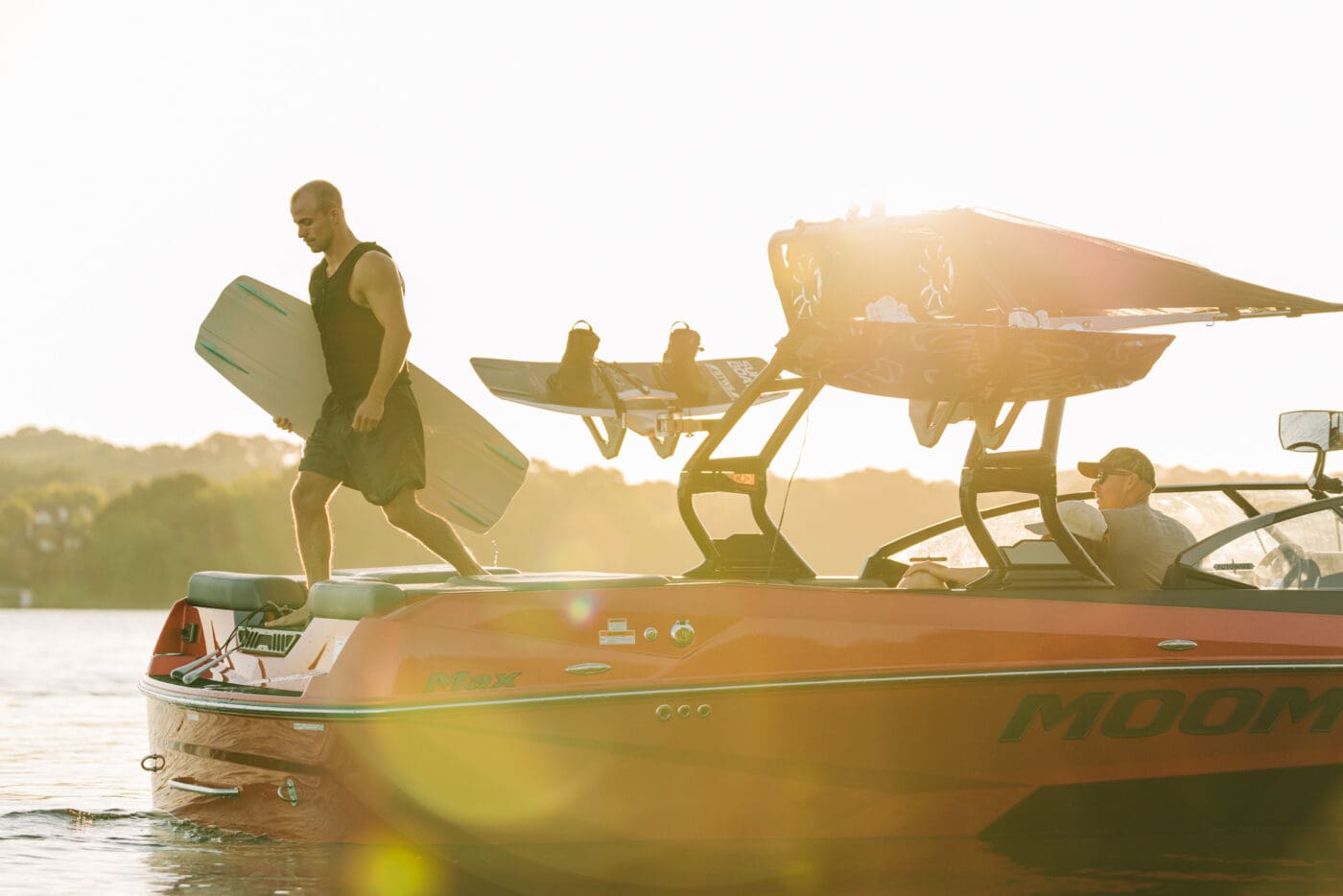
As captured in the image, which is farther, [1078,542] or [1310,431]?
[1310,431]

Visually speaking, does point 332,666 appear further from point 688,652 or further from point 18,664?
point 18,664

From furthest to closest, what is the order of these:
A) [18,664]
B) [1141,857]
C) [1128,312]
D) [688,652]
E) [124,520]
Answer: [124,520]
[18,664]
[1128,312]
[1141,857]
[688,652]

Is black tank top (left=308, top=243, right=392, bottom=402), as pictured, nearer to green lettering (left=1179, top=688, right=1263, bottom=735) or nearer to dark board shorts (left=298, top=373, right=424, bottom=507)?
dark board shorts (left=298, top=373, right=424, bottom=507)

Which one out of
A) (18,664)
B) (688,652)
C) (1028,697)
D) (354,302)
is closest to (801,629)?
(688,652)

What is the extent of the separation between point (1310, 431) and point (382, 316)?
340cm

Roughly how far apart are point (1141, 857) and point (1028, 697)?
0.80 m

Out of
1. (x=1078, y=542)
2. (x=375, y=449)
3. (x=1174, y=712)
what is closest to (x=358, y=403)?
(x=375, y=449)

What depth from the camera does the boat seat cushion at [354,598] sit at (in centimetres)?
484

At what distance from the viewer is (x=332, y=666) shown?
15.9ft

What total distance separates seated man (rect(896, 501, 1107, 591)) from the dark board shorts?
→ 5.71 ft

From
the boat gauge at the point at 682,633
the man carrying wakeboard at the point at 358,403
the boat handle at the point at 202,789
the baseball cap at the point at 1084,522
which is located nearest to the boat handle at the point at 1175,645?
the baseball cap at the point at 1084,522

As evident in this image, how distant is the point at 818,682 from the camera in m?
4.89

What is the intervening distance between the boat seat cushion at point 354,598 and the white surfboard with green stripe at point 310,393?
1.30 metres

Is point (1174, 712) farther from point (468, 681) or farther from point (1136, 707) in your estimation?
point (468, 681)
